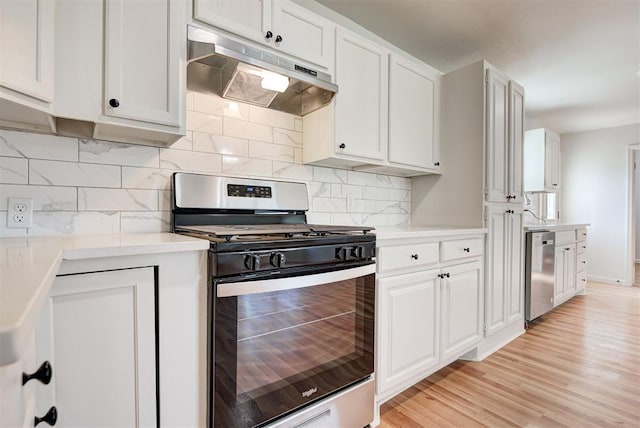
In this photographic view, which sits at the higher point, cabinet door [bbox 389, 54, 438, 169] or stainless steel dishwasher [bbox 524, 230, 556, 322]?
cabinet door [bbox 389, 54, 438, 169]

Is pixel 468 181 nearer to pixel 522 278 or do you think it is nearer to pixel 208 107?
pixel 522 278

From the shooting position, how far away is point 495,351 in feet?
8.17

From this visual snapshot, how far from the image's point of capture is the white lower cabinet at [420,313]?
1652mm

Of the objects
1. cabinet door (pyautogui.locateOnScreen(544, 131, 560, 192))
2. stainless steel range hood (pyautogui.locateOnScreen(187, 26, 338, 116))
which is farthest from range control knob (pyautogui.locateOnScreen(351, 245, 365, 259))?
cabinet door (pyautogui.locateOnScreen(544, 131, 560, 192))

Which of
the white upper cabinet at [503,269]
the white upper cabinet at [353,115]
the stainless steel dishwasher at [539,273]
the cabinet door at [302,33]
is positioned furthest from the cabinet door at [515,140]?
the cabinet door at [302,33]

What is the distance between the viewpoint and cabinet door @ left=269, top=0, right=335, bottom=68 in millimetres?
1625

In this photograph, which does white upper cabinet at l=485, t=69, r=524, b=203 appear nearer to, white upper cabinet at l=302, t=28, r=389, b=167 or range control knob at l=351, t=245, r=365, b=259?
white upper cabinet at l=302, t=28, r=389, b=167

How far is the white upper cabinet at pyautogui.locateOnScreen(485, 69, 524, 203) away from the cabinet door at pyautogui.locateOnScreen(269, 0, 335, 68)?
4.32 feet

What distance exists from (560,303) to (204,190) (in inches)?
158

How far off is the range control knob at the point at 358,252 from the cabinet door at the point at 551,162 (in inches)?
149

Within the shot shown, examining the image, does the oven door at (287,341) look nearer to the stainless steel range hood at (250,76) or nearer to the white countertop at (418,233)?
the white countertop at (418,233)

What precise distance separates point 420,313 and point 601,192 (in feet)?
16.7

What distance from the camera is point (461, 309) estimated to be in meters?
2.12

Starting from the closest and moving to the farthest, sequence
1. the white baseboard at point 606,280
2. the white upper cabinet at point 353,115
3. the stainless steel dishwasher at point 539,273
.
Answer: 1. the white upper cabinet at point 353,115
2. the stainless steel dishwasher at point 539,273
3. the white baseboard at point 606,280
